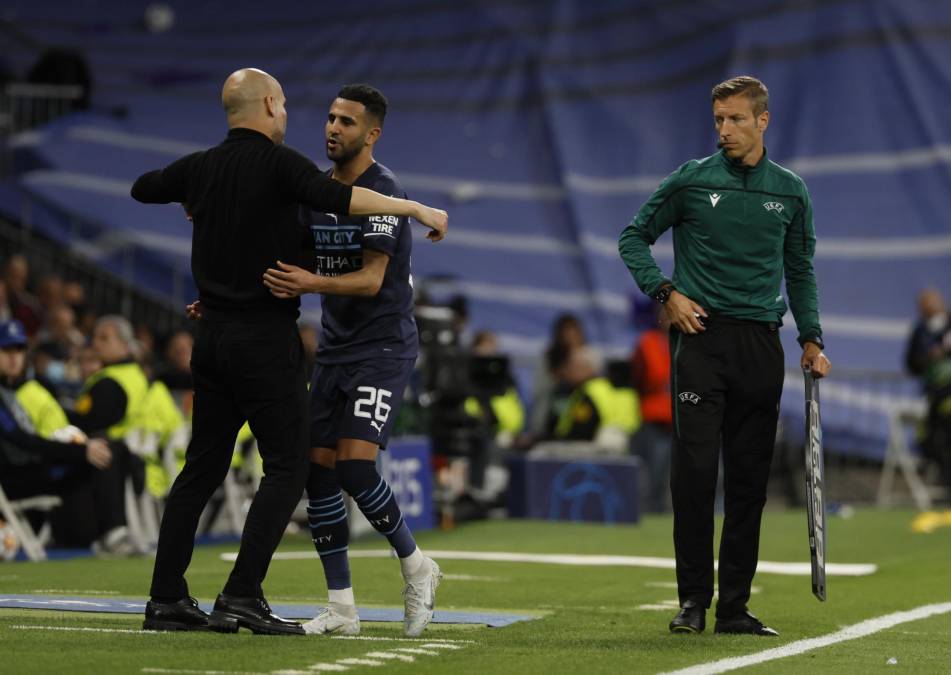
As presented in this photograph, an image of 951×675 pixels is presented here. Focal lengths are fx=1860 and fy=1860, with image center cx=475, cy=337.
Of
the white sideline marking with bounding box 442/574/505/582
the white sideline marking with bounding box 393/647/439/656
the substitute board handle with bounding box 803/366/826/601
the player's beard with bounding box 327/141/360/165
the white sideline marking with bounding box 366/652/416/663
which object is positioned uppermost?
the player's beard with bounding box 327/141/360/165

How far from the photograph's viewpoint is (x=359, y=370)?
23.9ft

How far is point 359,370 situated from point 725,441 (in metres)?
1.51

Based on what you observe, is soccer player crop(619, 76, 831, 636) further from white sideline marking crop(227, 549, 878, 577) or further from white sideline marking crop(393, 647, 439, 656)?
white sideline marking crop(227, 549, 878, 577)

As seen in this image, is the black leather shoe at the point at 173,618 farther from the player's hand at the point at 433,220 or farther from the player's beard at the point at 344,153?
the player's beard at the point at 344,153

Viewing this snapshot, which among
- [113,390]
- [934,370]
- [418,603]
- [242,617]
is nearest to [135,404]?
[113,390]

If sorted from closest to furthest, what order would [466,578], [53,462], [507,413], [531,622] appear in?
[531,622] < [466,578] < [53,462] < [507,413]

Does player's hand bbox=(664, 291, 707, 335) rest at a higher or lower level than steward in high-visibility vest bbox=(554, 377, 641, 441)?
lower

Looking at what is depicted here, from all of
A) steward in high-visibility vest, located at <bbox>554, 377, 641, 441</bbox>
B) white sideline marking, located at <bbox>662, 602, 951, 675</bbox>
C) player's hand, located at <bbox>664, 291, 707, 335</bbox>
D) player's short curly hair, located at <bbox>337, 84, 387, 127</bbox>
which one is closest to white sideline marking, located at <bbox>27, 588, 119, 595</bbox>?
player's short curly hair, located at <bbox>337, 84, 387, 127</bbox>

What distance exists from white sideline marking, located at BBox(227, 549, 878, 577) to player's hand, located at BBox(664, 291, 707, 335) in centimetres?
370

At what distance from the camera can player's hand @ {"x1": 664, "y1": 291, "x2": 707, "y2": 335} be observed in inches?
289

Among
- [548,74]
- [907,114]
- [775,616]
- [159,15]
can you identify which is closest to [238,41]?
[159,15]

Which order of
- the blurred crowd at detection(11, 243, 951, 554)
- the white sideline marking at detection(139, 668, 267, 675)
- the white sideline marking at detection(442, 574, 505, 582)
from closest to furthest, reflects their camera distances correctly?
the white sideline marking at detection(139, 668, 267, 675)
the white sideline marking at detection(442, 574, 505, 582)
the blurred crowd at detection(11, 243, 951, 554)

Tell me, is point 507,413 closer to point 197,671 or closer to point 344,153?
point 344,153

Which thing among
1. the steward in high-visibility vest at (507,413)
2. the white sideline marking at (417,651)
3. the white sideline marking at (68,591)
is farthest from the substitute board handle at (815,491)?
the steward in high-visibility vest at (507,413)
